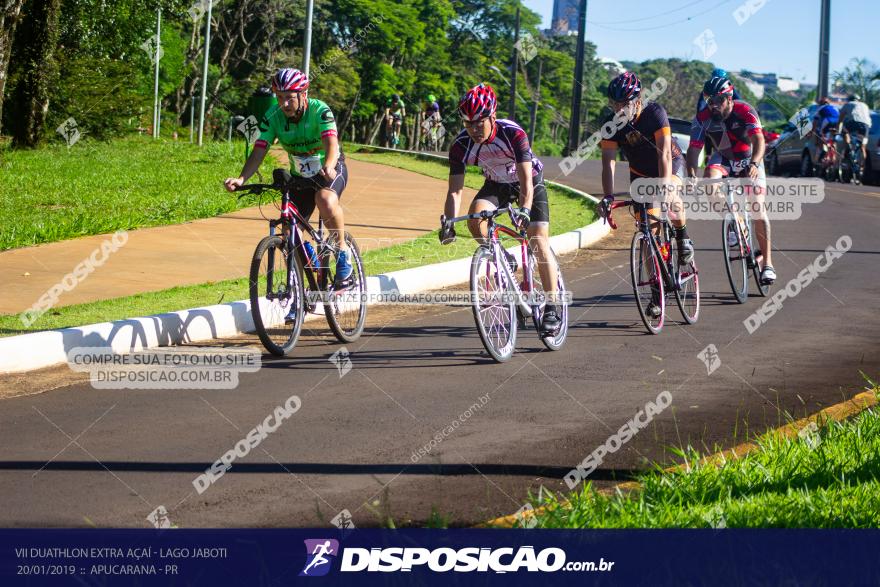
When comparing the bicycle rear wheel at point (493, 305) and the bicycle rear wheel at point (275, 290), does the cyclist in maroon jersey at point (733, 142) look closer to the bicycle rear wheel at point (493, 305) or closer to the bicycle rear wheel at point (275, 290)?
the bicycle rear wheel at point (493, 305)

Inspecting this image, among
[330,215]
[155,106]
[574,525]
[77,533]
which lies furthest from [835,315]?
[155,106]

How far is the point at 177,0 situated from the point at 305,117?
24842mm

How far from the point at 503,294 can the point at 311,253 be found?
145 centimetres

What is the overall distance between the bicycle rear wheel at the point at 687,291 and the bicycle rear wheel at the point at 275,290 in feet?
10.5

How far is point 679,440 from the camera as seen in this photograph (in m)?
5.99

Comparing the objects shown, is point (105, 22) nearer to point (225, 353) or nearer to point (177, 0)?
point (177, 0)

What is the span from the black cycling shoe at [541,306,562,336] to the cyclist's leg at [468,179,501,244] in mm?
734

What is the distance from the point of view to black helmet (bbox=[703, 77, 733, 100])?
10.5 metres

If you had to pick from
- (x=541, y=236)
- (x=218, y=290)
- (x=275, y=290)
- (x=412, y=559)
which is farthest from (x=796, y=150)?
(x=412, y=559)

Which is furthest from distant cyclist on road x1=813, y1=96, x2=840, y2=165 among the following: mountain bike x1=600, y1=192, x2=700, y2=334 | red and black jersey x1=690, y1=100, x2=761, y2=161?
mountain bike x1=600, y1=192, x2=700, y2=334

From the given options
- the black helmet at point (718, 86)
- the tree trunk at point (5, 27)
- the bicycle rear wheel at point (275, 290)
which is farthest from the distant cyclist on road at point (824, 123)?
the bicycle rear wheel at point (275, 290)

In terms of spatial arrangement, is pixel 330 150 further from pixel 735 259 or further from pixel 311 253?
pixel 735 259

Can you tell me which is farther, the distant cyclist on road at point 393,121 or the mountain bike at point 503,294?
the distant cyclist on road at point 393,121

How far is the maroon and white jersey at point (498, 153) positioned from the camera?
26.6 ft
